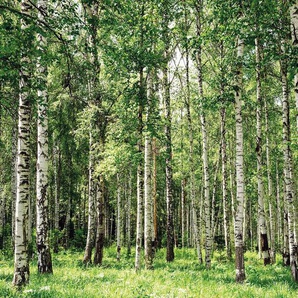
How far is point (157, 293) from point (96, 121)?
786 centimetres

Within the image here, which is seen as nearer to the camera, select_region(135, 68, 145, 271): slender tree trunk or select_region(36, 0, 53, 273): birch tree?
select_region(36, 0, 53, 273): birch tree

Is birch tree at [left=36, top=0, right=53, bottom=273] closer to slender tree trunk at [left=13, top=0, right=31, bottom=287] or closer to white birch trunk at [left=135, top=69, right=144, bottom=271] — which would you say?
slender tree trunk at [left=13, top=0, right=31, bottom=287]

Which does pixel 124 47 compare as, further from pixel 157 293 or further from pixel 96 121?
pixel 157 293

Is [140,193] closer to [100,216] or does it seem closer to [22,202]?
[100,216]

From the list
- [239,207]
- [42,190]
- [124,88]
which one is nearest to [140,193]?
[42,190]

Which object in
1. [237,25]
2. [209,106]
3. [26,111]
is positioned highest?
[237,25]

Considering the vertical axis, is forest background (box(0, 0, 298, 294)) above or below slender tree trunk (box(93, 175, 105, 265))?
above

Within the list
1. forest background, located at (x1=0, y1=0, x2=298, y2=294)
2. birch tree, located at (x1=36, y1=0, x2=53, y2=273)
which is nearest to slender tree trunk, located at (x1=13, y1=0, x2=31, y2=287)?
forest background, located at (x1=0, y1=0, x2=298, y2=294)

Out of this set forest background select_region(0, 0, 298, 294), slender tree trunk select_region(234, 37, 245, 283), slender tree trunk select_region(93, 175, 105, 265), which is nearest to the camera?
forest background select_region(0, 0, 298, 294)

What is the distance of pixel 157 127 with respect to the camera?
11.7m

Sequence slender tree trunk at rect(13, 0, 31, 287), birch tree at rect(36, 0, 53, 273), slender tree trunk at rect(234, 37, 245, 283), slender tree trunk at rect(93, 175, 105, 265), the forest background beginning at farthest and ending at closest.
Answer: slender tree trunk at rect(93, 175, 105, 265) → birch tree at rect(36, 0, 53, 273) → slender tree trunk at rect(234, 37, 245, 283) → slender tree trunk at rect(13, 0, 31, 287) → the forest background

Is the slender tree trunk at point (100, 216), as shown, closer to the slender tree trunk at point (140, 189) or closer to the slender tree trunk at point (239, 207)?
the slender tree trunk at point (140, 189)

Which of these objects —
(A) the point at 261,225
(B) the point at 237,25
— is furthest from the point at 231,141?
(B) the point at 237,25

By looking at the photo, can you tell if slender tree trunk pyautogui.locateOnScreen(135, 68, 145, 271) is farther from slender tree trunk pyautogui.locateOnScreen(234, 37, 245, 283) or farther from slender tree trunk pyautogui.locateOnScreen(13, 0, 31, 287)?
slender tree trunk pyautogui.locateOnScreen(13, 0, 31, 287)
